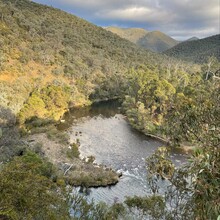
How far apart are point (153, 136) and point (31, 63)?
127ft

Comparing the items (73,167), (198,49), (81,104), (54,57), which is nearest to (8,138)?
(73,167)

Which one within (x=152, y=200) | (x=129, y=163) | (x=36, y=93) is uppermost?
(x=36, y=93)

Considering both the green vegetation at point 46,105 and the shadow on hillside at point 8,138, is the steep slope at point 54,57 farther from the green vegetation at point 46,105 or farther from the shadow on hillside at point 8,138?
the shadow on hillside at point 8,138

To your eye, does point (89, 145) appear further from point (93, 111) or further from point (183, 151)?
point (93, 111)

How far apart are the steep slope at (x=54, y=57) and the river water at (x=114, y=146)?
421 inches

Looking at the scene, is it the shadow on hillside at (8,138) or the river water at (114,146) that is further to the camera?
the shadow on hillside at (8,138)

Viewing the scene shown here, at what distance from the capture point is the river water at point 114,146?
91.3 feet

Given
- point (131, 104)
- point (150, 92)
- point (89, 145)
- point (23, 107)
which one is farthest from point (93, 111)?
point (89, 145)

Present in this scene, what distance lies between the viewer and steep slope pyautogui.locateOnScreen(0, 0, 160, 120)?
58.2 metres

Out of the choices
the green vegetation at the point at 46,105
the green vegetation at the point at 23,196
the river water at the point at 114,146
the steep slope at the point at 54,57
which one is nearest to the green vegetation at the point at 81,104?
the green vegetation at the point at 23,196

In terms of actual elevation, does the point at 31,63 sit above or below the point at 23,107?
above

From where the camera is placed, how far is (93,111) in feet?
207

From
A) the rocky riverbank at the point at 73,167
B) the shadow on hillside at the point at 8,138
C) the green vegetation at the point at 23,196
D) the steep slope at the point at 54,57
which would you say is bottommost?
the rocky riverbank at the point at 73,167

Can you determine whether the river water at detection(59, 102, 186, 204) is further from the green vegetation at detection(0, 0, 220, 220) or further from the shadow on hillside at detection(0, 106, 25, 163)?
the shadow on hillside at detection(0, 106, 25, 163)
